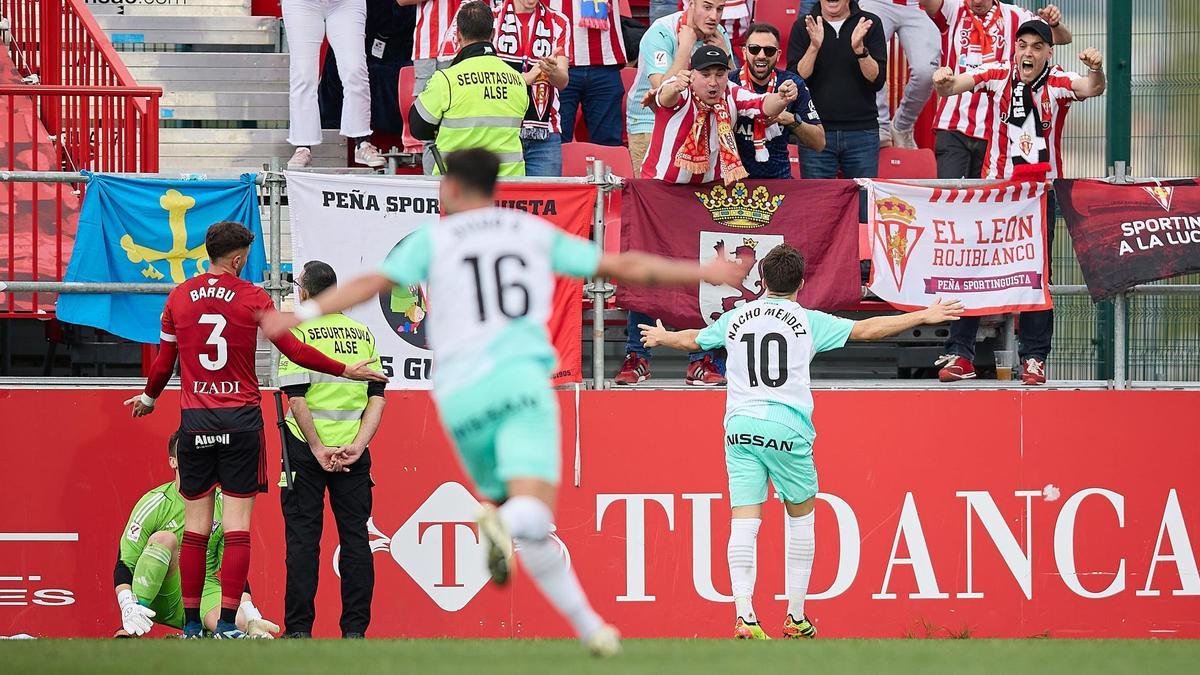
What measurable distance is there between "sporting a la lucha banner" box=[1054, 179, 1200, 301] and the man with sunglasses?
5.59ft

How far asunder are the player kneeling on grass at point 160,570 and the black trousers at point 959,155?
5491 millimetres

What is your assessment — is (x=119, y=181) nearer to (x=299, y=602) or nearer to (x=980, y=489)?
(x=299, y=602)

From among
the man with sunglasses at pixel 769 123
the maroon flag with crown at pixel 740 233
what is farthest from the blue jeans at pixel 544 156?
the man with sunglasses at pixel 769 123

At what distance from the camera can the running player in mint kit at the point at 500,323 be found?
5.73 m

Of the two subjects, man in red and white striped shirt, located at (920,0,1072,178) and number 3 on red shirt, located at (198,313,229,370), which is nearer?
number 3 on red shirt, located at (198,313,229,370)

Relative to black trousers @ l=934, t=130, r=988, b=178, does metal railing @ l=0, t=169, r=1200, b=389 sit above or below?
below

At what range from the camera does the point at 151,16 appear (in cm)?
1491

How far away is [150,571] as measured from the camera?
9.35 meters

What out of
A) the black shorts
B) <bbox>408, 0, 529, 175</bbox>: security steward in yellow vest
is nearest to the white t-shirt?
the black shorts

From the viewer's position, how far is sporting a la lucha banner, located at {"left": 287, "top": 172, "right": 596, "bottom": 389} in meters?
9.74

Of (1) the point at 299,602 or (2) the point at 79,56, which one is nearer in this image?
(1) the point at 299,602

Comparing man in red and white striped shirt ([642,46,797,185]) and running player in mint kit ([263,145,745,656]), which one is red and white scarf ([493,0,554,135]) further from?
running player in mint kit ([263,145,745,656])

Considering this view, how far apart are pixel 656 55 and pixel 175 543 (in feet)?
15.4

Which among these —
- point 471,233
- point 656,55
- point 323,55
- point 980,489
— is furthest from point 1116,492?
point 323,55
